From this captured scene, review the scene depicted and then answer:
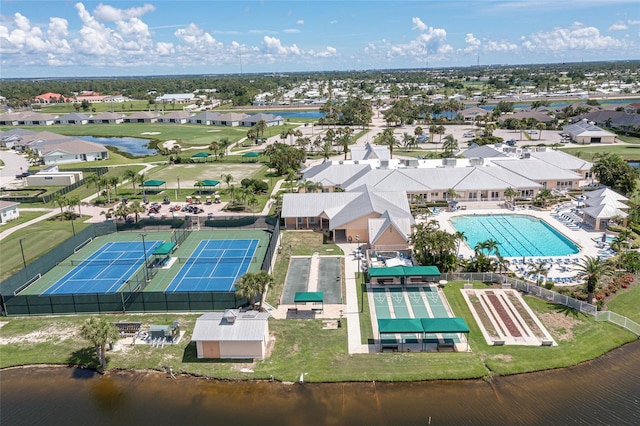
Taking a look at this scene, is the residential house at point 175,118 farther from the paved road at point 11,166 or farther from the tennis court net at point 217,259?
the tennis court net at point 217,259

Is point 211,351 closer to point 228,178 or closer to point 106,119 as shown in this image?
point 228,178

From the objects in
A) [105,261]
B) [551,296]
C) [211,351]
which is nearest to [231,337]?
[211,351]

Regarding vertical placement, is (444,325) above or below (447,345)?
above

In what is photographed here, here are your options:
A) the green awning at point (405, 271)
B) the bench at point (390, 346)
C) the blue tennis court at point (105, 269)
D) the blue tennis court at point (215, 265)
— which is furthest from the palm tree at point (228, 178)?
the bench at point (390, 346)

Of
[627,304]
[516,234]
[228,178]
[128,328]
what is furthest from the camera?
[228,178]

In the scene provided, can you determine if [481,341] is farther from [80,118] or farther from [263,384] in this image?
[80,118]

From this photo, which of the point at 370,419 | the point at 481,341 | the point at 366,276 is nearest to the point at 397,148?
the point at 366,276

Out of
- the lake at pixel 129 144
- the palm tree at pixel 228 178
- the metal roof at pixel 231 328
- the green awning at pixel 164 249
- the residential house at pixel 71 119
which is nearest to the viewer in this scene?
the metal roof at pixel 231 328
